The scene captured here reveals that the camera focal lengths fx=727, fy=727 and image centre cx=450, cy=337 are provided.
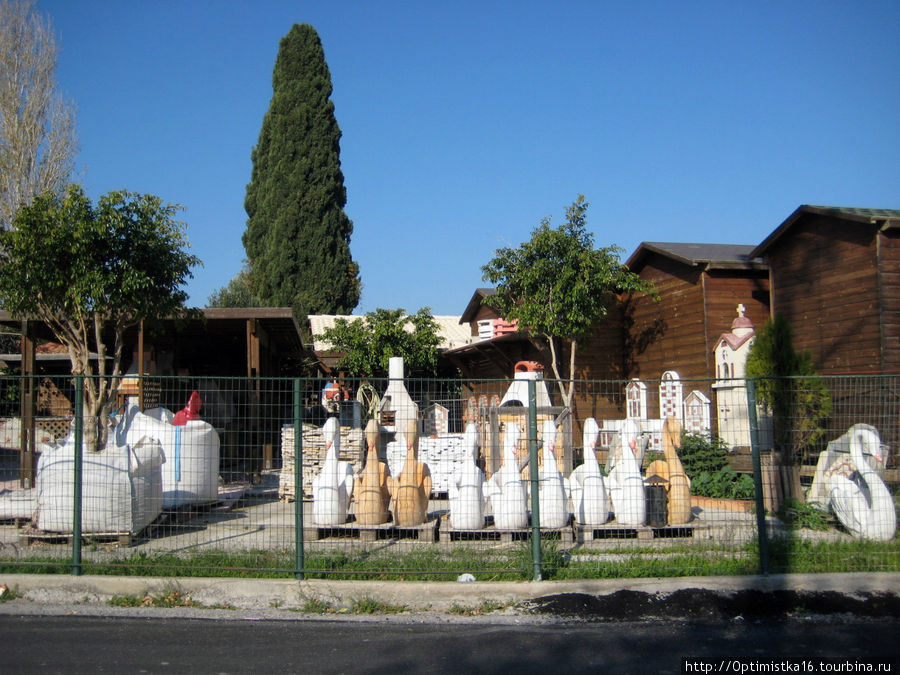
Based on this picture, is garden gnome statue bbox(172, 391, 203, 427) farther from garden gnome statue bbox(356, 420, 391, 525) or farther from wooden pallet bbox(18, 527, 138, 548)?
garden gnome statue bbox(356, 420, 391, 525)

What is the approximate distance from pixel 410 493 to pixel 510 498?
1130mm

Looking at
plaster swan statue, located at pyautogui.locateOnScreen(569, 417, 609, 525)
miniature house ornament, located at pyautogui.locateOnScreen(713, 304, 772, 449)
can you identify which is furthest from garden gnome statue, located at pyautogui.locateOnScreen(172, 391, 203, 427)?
miniature house ornament, located at pyautogui.locateOnScreen(713, 304, 772, 449)

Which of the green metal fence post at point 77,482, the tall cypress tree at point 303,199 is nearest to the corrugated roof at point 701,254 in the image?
the green metal fence post at point 77,482

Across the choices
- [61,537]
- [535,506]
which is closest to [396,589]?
[535,506]

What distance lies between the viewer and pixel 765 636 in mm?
5410

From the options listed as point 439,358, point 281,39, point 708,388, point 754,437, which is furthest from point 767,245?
point 281,39

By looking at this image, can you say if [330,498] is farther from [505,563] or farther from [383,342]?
[383,342]

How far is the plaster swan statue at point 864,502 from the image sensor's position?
23.9 ft

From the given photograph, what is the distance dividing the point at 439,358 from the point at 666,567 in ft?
60.8

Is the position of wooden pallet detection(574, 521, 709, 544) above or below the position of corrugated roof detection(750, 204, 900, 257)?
below

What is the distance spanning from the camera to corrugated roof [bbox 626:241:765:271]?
15.7 metres

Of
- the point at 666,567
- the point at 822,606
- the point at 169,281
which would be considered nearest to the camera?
the point at 822,606

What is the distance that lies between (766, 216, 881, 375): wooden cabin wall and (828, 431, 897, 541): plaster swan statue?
5274 mm

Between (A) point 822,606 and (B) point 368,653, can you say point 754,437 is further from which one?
(B) point 368,653
